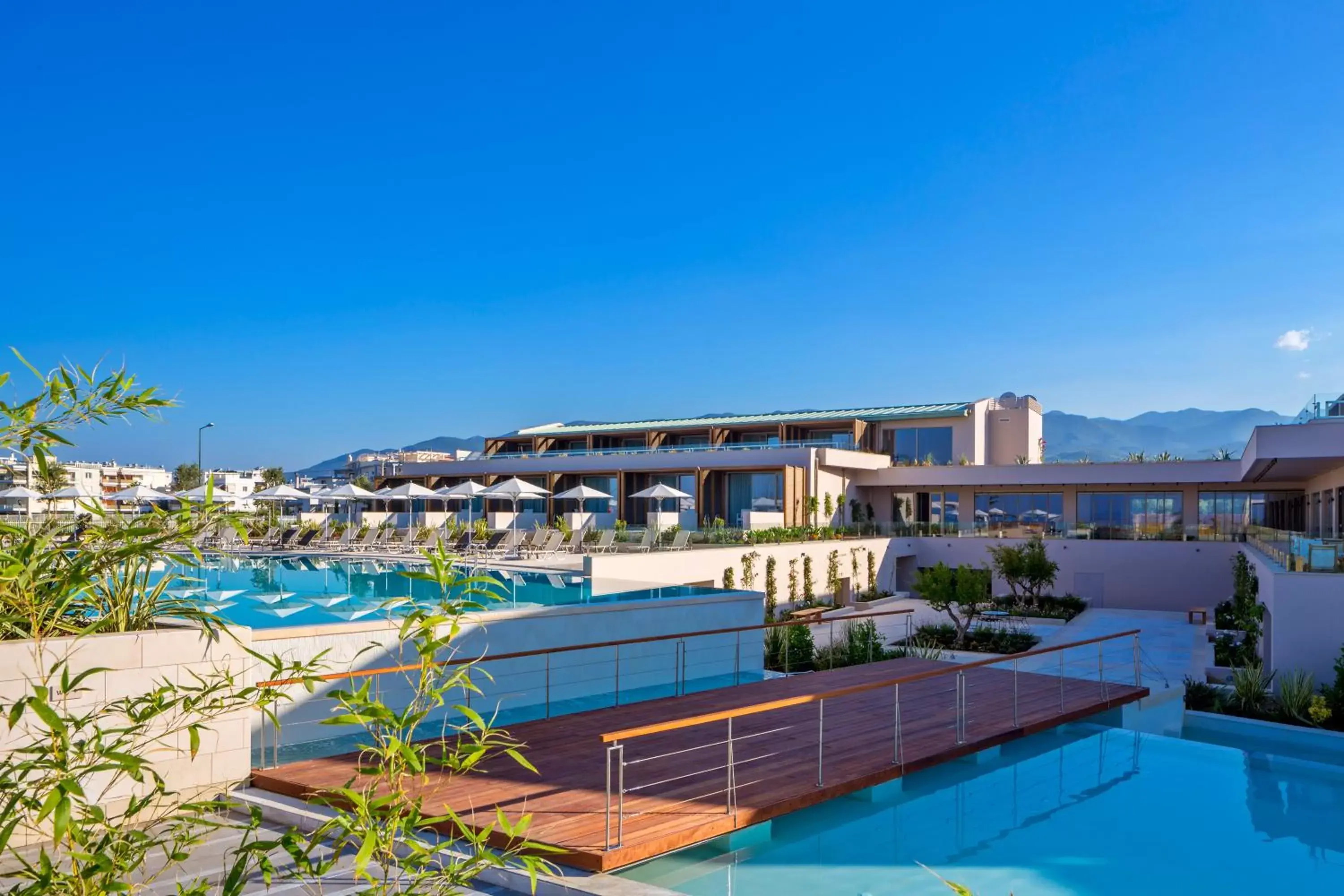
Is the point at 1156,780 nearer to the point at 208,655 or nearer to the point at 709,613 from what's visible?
the point at 709,613

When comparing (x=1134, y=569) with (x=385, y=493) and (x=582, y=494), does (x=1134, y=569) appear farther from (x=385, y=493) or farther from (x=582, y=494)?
(x=385, y=493)

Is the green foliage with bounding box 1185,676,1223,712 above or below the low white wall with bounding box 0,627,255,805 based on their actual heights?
below

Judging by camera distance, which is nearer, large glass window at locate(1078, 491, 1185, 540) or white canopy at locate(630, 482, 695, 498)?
white canopy at locate(630, 482, 695, 498)

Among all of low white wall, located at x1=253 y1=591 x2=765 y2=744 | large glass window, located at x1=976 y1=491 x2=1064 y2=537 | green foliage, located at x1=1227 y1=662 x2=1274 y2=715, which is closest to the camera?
low white wall, located at x1=253 y1=591 x2=765 y2=744

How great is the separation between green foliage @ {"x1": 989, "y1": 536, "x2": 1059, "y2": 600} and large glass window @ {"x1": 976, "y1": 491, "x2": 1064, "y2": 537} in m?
3.71

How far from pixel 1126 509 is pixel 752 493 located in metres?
13.0

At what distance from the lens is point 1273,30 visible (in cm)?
1761

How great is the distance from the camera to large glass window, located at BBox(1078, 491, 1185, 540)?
29656 millimetres

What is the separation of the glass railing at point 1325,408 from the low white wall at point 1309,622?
369 cm

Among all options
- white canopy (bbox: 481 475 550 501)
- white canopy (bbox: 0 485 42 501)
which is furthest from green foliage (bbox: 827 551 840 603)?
white canopy (bbox: 0 485 42 501)

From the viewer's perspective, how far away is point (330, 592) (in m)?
12.8

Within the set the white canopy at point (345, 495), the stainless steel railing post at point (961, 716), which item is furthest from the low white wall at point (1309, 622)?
the white canopy at point (345, 495)

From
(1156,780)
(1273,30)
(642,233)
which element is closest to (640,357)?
(642,233)

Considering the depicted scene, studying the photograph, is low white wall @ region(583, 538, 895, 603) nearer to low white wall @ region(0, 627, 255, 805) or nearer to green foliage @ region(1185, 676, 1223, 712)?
green foliage @ region(1185, 676, 1223, 712)
